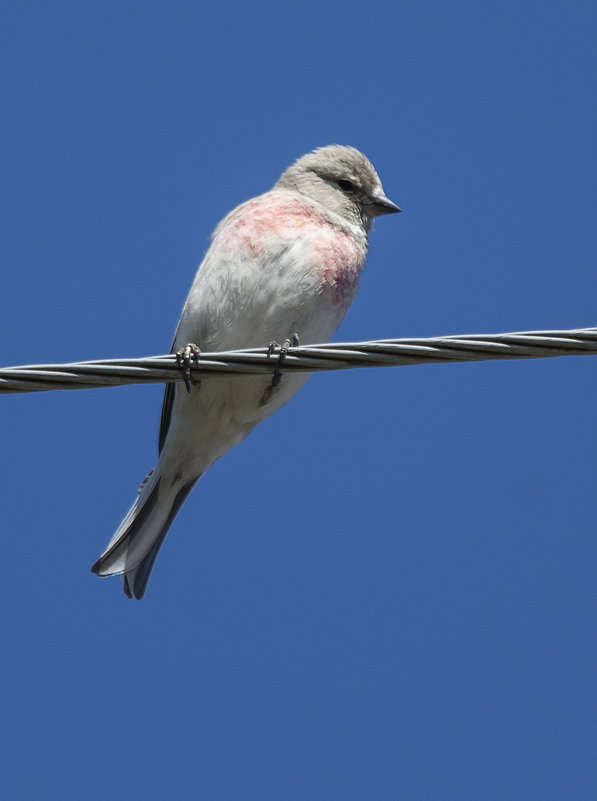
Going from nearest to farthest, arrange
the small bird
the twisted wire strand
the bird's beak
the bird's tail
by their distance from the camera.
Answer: the twisted wire strand, the small bird, the bird's tail, the bird's beak

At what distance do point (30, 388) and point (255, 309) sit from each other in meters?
2.27

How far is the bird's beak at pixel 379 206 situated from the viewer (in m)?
7.48

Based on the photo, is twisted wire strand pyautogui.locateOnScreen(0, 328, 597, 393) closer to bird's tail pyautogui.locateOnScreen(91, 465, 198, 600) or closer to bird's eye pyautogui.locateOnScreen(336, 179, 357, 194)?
bird's tail pyautogui.locateOnScreen(91, 465, 198, 600)

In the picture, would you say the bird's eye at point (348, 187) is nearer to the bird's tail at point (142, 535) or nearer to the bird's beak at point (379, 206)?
the bird's beak at point (379, 206)

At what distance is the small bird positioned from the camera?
6.09m

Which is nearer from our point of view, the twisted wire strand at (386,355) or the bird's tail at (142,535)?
the twisted wire strand at (386,355)

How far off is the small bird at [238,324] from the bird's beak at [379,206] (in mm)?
746

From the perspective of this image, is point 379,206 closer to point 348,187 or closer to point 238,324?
point 348,187

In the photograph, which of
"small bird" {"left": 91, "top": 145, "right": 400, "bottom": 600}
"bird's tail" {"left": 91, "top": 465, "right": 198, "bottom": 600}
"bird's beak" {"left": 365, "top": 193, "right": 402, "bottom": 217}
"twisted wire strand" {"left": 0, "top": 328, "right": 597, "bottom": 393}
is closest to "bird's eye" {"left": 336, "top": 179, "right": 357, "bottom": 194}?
"bird's beak" {"left": 365, "top": 193, "right": 402, "bottom": 217}

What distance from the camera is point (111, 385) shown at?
157 inches

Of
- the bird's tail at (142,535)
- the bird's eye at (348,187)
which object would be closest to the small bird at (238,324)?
the bird's tail at (142,535)

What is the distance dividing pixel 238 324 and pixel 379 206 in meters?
1.85

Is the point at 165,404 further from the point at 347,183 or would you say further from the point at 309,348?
the point at 309,348

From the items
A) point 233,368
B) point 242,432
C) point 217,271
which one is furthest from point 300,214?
point 233,368
